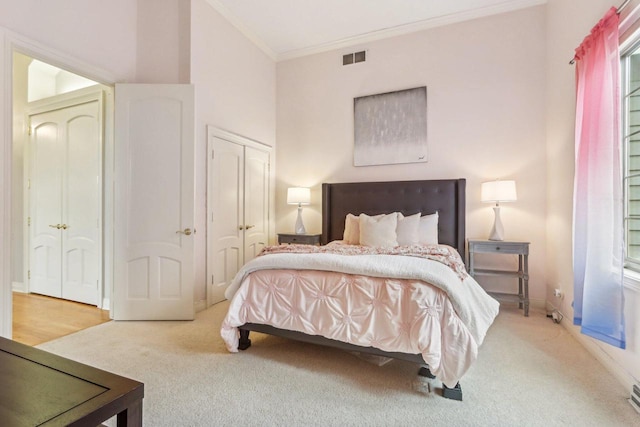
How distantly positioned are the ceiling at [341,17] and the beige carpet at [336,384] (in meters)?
3.64

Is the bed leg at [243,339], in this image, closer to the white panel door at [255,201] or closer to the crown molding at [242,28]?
the white panel door at [255,201]

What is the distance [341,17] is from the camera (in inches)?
150

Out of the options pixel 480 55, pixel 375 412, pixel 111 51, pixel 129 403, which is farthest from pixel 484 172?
pixel 111 51

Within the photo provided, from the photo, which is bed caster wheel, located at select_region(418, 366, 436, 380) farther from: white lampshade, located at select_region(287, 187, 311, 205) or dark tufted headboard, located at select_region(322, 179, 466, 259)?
white lampshade, located at select_region(287, 187, 311, 205)

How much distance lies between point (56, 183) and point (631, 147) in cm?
572

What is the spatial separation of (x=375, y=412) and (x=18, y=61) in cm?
564

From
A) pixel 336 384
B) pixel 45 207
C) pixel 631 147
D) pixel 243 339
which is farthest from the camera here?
pixel 45 207

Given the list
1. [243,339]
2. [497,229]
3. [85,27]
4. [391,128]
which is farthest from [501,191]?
[85,27]

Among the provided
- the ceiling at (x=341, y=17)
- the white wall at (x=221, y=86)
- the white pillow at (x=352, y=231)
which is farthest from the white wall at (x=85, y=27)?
the white pillow at (x=352, y=231)

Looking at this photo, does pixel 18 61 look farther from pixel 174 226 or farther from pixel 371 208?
pixel 371 208

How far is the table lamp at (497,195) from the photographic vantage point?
327cm

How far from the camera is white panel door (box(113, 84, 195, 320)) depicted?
3027 millimetres

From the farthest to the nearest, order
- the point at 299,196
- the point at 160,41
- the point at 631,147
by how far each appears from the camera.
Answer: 1. the point at 299,196
2. the point at 160,41
3. the point at 631,147

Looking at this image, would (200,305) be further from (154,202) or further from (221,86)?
(221,86)
